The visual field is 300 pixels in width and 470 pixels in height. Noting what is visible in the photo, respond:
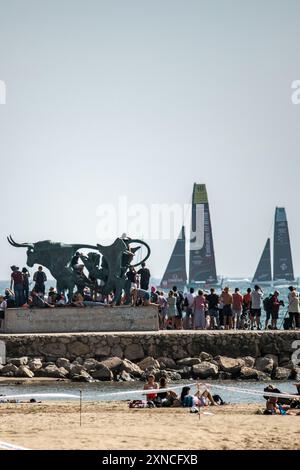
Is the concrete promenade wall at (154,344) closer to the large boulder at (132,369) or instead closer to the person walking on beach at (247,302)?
the large boulder at (132,369)

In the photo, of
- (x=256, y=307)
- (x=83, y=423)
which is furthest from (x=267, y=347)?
(x=83, y=423)

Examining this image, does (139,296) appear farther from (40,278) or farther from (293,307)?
(293,307)

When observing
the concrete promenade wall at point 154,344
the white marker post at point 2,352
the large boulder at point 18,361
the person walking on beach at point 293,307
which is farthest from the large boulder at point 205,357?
the white marker post at point 2,352

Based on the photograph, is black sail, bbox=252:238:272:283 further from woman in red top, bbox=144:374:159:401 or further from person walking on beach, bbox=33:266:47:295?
woman in red top, bbox=144:374:159:401

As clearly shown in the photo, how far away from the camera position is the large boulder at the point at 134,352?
3703 cm

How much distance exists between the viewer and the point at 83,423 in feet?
76.0

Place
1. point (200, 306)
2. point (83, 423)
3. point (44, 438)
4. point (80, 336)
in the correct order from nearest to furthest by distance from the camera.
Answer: point (44, 438)
point (83, 423)
point (80, 336)
point (200, 306)

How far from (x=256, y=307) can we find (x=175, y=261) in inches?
3045

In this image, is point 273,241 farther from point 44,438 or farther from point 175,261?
point 44,438

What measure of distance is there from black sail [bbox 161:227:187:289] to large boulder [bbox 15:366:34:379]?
81.5m

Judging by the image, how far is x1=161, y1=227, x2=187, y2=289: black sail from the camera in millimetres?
116556

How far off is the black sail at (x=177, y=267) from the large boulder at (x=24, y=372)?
8147cm

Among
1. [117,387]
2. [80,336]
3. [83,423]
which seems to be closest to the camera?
[83,423]
